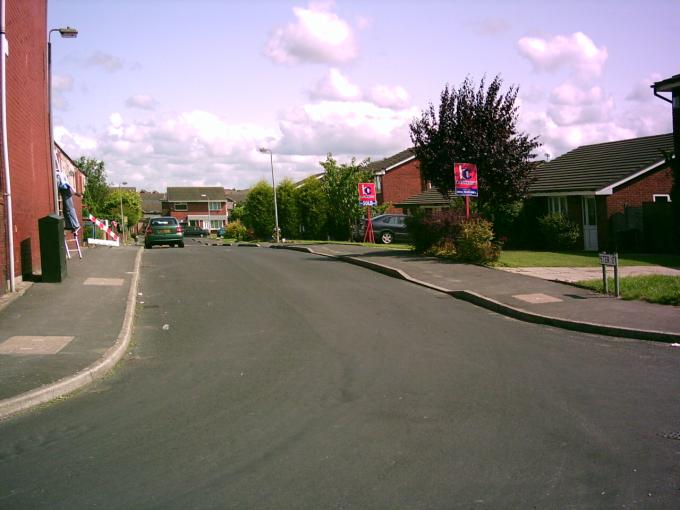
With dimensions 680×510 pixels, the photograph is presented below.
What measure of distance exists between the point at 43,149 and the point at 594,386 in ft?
63.7

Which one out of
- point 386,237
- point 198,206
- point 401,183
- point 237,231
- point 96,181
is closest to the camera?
point 386,237

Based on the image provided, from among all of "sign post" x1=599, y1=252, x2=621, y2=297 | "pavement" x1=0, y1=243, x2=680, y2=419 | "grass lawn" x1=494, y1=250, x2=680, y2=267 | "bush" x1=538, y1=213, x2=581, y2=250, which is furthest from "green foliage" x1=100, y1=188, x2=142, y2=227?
"sign post" x1=599, y1=252, x2=621, y2=297

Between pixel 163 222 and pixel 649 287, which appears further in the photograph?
pixel 163 222

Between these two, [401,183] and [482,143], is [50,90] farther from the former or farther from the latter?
[401,183]

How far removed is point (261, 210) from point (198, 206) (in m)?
71.6

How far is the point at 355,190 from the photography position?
37688mm

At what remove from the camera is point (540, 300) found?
13805 mm

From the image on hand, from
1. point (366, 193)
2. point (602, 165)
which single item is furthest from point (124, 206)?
point (602, 165)

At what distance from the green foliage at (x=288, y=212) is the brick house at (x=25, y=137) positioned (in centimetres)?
2623

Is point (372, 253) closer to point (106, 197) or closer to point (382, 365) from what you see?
point (382, 365)

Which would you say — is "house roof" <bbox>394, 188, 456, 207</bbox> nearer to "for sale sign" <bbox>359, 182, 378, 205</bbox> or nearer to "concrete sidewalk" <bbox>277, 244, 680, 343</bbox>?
"for sale sign" <bbox>359, 182, 378, 205</bbox>

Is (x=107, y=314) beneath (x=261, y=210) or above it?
beneath

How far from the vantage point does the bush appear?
2700 cm

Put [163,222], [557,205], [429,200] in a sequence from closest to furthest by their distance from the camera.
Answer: [557,205] → [163,222] → [429,200]
